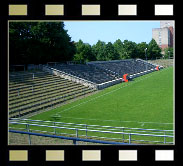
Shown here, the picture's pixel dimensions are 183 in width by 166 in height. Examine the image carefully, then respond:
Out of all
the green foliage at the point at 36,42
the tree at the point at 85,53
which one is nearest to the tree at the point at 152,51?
the tree at the point at 85,53

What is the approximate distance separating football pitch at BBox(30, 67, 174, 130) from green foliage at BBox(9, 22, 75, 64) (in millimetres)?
6967

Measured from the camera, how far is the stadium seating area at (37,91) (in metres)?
13.6

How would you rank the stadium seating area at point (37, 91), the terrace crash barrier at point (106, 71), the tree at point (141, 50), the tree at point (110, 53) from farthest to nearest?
the tree at point (141, 50) → the tree at point (110, 53) → the terrace crash barrier at point (106, 71) → the stadium seating area at point (37, 91)

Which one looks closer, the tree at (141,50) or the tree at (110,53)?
the tree at (110,53)

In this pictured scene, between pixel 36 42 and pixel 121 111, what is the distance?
12011 millimetres

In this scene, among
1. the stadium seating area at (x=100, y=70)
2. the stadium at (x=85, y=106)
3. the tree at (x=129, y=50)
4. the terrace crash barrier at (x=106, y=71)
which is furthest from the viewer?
the tree at (x=129, y=50)

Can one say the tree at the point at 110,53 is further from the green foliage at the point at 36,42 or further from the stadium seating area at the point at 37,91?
the stadium seating area at the point at 37,91

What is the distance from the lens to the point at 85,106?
A: 48.8 feet

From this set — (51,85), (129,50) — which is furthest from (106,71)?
(129,50)

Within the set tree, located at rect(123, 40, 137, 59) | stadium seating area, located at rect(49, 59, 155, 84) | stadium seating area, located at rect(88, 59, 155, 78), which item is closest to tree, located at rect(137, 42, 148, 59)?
tree, located at rect(123, 40, 137, 59)

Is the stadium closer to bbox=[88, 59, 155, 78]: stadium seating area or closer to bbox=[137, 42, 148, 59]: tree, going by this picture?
bbox=[88, 59, 155, 78]: stadium seating area

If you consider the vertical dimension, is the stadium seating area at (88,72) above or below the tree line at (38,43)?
below

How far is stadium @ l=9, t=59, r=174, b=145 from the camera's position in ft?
27.6
